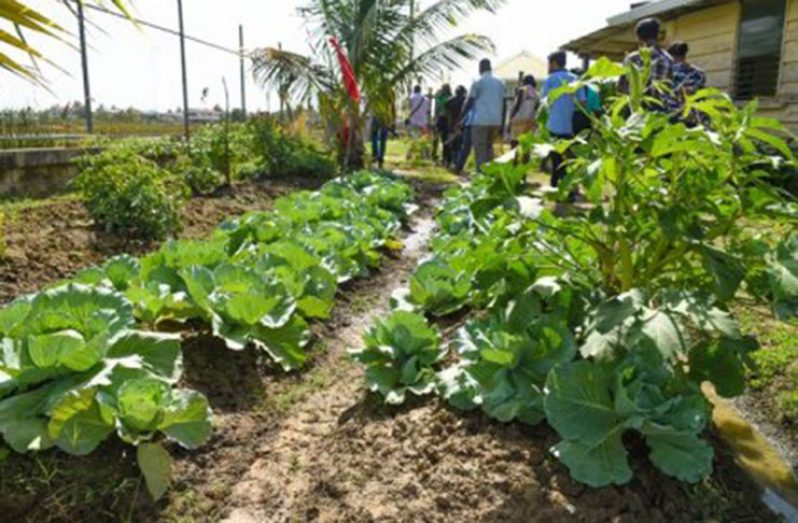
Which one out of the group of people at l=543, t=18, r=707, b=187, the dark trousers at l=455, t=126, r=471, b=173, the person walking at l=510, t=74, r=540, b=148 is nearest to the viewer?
the group of people at l=543, t=18, r=707, b=187

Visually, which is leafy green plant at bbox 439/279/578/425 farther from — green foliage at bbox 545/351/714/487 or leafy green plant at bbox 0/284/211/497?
leafy green plant at bbox 0/284/211/497

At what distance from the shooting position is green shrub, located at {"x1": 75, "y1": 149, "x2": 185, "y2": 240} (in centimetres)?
477

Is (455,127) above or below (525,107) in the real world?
below

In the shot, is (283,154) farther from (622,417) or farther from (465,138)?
(622,417)

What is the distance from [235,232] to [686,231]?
3.02 m

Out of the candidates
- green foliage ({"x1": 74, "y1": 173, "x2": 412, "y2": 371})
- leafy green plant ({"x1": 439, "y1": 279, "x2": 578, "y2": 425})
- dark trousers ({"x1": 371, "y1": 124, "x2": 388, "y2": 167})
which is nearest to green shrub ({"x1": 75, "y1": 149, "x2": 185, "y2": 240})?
green foliage ({"x1": 74, "y1": 173, "x2": 412, "y2": 371})

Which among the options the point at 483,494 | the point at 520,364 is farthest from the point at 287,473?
the point at 520,364

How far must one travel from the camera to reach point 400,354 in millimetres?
2500

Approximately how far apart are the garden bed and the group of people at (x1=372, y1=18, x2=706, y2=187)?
2.92 metres

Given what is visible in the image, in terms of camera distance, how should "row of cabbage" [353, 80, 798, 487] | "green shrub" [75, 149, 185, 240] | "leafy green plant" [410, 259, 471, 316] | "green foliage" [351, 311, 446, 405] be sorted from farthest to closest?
"green shrub" [75, 149, 185, 240] → "leafy green plant" [410, 259, 471, 316] → "green foliage" [351, 311, 446, 405] → "row of cabbage" [353, 80, 798, 487]

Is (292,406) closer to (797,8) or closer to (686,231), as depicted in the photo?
(686,231)

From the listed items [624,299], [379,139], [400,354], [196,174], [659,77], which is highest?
[659,77]

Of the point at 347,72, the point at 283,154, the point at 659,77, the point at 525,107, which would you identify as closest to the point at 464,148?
the point at 525,107

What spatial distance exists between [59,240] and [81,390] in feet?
9.47
